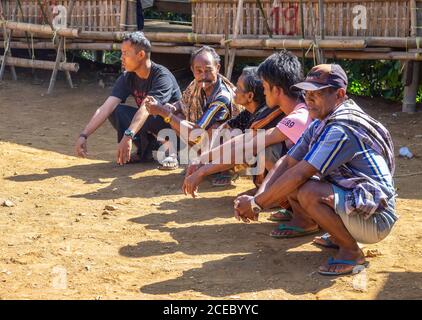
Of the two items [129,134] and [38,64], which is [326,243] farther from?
[38,64]

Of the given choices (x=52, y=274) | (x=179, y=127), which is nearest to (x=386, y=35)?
(x=179, y=127)

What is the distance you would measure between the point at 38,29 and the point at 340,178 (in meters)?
7.32

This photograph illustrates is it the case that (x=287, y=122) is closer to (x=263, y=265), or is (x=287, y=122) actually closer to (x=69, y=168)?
(x=263, y=265)

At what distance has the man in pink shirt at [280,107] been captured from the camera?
4.95m

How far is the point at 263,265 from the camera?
445 cm

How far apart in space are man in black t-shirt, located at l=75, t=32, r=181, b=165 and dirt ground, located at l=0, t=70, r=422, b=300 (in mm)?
288

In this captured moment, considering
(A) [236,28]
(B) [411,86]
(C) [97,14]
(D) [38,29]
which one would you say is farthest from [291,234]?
(D) [38,29]

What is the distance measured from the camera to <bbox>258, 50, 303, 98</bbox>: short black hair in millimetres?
4953

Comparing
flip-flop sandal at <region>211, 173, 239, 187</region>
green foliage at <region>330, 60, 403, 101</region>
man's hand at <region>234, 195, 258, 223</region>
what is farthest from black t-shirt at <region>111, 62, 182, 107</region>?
green foliage at <region>330, 60, 403, 101</region>

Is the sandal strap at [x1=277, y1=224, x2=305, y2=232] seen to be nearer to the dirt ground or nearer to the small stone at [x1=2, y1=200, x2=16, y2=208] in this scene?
the dirt ground

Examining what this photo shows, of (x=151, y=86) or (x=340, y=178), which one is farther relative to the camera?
(x=151, y=86)

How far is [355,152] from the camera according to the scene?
414 centimetres

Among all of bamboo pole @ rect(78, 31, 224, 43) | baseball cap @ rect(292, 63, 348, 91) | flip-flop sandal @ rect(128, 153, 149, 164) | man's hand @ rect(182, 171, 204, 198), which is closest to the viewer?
baseball cap @ rect(292, 63, 348, 91)

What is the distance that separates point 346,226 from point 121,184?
265 cm
